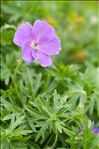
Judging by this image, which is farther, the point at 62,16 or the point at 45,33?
the point at 62,16

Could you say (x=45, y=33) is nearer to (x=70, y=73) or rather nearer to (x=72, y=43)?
(x=70, y=73)

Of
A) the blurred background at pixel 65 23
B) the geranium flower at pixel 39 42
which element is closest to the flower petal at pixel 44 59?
the geranium flower at pixel 39 42

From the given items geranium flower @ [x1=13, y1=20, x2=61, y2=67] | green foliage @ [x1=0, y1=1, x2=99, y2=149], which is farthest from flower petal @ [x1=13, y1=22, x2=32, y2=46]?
green foliage @ [x1=0, y1=1, x2=99, y2=149]

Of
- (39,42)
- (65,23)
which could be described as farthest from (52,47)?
(65,23)

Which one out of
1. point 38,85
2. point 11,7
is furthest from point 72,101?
point 11,7

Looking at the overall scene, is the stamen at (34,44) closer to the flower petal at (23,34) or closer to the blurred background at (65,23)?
the flower petal at (23,34)

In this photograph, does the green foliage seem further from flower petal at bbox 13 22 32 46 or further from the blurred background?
flower petal at bbox 13 22 32 46
